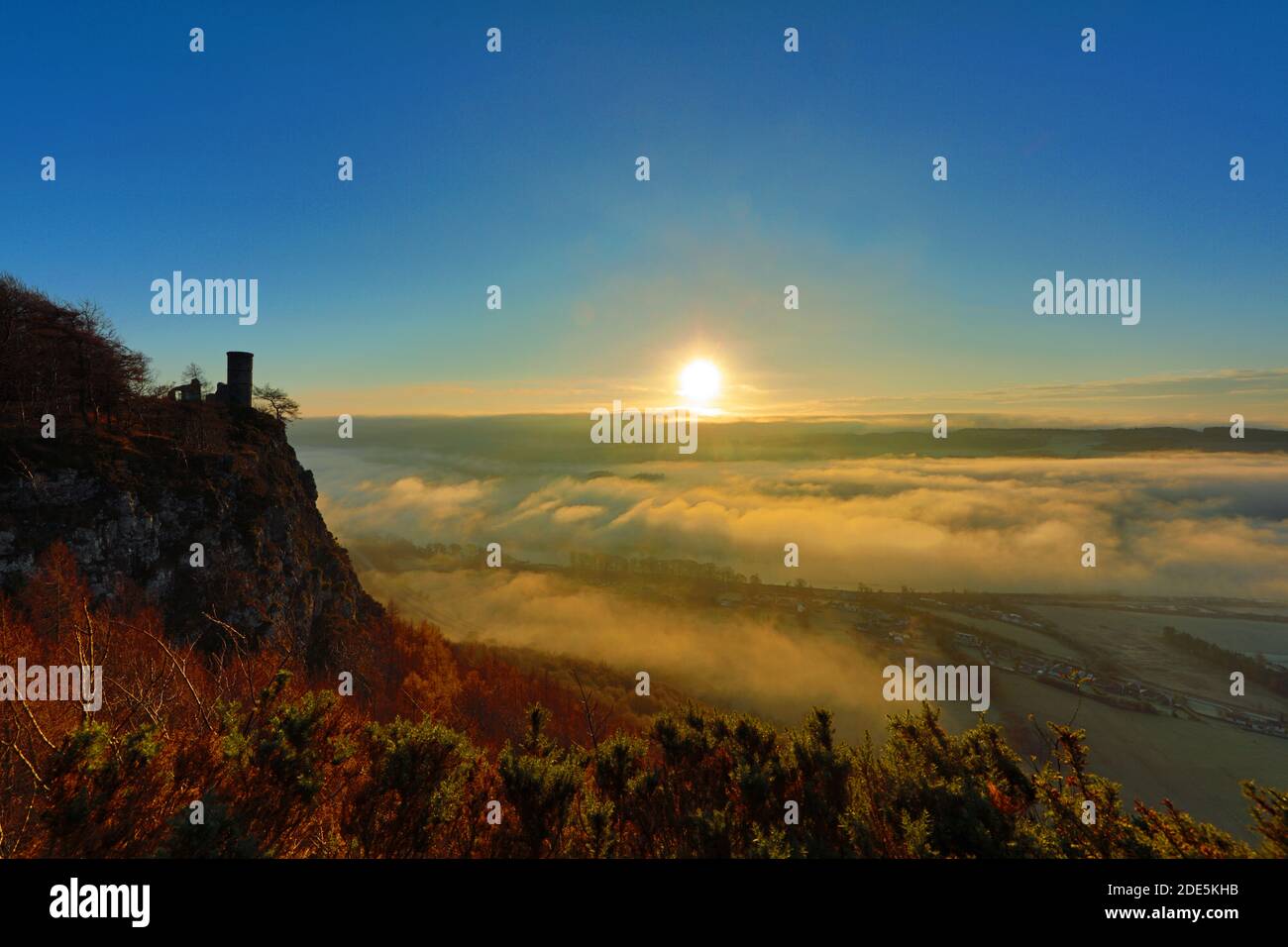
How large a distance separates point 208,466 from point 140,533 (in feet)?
28.7

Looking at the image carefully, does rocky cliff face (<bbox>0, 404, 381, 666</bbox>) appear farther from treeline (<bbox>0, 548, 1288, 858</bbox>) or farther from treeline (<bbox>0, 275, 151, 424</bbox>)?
treeline (<bbox>0, 548, 1288, 858</bbox>)

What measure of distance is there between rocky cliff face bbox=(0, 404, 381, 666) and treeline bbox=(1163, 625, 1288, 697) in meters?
163

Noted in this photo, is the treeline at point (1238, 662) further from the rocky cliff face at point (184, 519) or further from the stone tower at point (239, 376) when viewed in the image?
the stone tower at point (239, 376)

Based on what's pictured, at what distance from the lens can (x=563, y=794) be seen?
24.1 ft

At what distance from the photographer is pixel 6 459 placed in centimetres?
3159

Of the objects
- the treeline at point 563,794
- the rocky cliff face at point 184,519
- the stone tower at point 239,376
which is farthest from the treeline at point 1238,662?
the stone tower at point 239,376

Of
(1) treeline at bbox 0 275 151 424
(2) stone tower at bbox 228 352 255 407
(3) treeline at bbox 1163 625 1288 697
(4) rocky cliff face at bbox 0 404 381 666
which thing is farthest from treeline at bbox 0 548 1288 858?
(3) treeline at bbox 1163 625 1288 697

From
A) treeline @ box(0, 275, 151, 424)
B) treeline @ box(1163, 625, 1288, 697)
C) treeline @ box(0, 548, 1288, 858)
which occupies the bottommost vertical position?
treeline @ box(1163, 625, 1288, 697)

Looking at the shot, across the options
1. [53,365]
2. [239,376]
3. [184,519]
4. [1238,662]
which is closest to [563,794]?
[184,519]

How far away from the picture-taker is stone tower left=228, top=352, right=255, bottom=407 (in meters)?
53.2

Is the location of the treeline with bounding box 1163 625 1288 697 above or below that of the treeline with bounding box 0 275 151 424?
below
